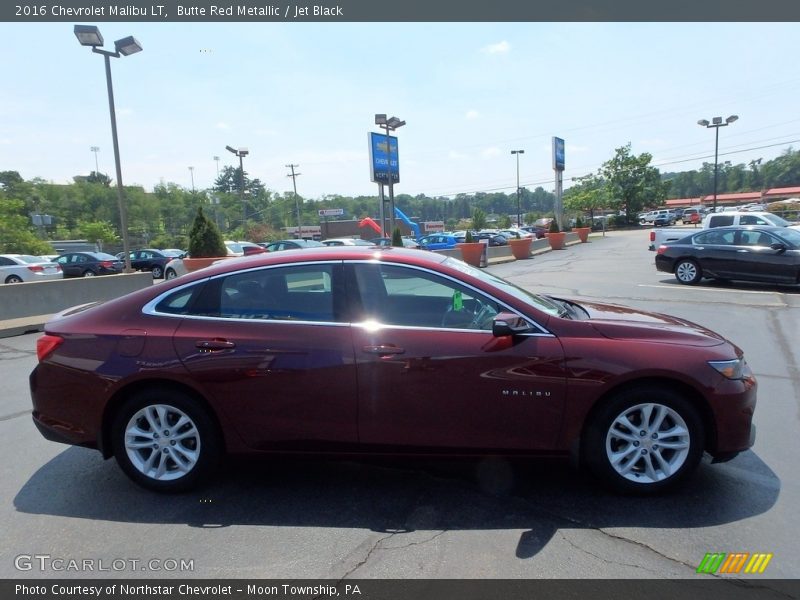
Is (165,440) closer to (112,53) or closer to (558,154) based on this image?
(112,53)

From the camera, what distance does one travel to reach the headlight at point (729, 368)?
331 cm

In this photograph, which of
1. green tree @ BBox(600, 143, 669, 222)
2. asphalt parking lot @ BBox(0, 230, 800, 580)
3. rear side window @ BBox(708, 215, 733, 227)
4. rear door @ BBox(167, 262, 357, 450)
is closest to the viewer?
asphalt parking lot @ BBox(0, 230, 800, 580)

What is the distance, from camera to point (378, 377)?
332 cm

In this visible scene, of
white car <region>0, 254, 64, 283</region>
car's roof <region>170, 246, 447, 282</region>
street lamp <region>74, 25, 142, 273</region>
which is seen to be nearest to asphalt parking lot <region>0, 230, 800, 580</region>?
car's roof <region>170, 246, 447, 282</region>

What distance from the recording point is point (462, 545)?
2.92 meters

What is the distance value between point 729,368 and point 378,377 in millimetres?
2207

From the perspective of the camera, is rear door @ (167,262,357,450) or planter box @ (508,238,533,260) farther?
planter box @ (508,238,533,260)

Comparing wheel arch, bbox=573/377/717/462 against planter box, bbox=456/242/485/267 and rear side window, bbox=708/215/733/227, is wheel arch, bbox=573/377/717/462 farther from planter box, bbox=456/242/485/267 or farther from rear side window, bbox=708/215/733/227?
planter box, bbox=456/242/485/267

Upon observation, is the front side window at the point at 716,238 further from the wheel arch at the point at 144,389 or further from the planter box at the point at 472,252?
the wheel arch at the point at 144,389

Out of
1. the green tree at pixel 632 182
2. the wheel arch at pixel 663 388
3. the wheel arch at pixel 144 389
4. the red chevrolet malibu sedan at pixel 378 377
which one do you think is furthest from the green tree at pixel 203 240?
the green tree at pixel 632 182

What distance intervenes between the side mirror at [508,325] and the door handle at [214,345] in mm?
1675

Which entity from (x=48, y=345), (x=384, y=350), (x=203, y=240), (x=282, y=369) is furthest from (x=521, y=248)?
(x=48, y=345)

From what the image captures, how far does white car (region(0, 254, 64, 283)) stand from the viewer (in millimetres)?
20984

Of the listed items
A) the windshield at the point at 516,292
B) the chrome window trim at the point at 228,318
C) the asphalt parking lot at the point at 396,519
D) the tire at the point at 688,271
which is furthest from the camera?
the tire at the point at 688,271
